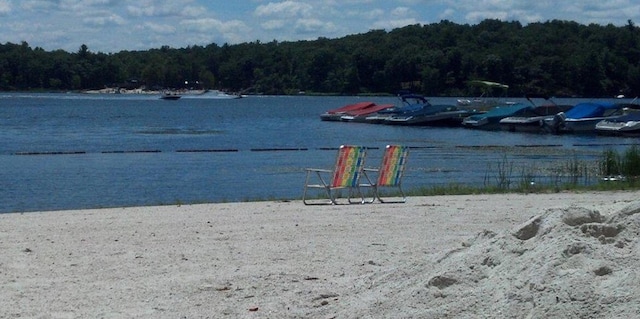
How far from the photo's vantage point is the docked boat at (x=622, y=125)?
53.2m

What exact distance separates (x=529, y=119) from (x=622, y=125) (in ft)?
26.1

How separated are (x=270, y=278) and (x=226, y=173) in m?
21.4

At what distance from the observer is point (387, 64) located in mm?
136125

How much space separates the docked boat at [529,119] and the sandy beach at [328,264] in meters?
46.3

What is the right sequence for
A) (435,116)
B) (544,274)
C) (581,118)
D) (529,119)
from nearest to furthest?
1. (544,274)
2. (581,118)
3. (529,119)
4. (435,116)

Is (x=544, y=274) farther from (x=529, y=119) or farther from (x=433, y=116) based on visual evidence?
(x=433, y=116)

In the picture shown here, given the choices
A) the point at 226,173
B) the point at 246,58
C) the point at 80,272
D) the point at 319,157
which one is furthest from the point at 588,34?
the point at 80,272

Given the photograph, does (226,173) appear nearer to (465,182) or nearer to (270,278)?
(465,182)

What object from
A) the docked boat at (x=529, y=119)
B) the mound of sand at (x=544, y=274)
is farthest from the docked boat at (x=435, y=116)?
the mound of sand at (x=544, y=274)

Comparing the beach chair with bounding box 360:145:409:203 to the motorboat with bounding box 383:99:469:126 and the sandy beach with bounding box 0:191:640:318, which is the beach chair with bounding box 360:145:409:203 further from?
the motorboat with bounding box 383:99:469:126

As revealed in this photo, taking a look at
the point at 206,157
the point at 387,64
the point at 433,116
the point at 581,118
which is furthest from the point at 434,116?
the point at 387,64

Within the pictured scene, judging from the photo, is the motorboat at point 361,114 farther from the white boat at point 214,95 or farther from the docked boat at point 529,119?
the white boat at point 214,95

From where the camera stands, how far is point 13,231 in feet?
44.5

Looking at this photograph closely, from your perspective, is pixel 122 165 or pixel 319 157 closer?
pixel 122 165
